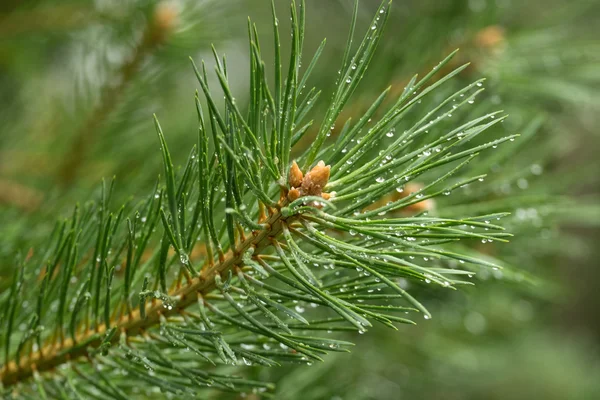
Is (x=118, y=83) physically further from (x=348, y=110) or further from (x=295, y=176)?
(x=295, y=176)

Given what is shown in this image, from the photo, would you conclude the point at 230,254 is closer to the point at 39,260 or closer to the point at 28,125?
the point at 39,260

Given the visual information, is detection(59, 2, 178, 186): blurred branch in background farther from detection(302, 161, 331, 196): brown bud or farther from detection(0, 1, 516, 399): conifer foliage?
detection(302, 161, 331, 196): brown bud

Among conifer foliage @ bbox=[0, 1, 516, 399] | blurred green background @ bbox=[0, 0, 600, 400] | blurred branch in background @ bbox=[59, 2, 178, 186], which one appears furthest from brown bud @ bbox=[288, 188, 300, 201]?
blurred branch in background @ bbox=[59, 2, 178, 186]

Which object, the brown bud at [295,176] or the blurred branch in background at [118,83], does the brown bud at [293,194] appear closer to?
the brown bud at [295,176]

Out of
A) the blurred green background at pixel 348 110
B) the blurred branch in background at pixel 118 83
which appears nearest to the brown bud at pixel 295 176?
the blurred green background at pixel 348 110

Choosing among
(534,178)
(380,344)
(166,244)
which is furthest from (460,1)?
(166,244)

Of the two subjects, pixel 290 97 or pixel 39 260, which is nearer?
pixel 290 97

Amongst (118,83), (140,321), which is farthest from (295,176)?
(118,83)
